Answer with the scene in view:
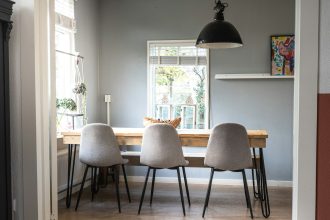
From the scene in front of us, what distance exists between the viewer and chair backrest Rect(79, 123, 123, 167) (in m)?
3.77

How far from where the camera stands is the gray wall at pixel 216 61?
497 centimetres

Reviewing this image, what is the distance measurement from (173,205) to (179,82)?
6.19 ft

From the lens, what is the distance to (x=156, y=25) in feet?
17.2

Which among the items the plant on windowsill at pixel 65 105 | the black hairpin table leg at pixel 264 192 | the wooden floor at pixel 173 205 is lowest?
the wooden floor at pixel 173 205

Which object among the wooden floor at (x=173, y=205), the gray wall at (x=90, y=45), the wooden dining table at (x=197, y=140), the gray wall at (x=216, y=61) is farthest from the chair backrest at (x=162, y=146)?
the gray wall at (x=90, y=45)

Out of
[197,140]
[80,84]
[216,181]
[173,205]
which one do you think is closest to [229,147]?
[197,140]

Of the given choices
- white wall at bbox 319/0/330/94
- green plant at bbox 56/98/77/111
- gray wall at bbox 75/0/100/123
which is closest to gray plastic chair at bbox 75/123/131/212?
green plant at bbox 56/98/77/111

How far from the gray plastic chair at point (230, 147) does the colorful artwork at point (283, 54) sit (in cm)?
172

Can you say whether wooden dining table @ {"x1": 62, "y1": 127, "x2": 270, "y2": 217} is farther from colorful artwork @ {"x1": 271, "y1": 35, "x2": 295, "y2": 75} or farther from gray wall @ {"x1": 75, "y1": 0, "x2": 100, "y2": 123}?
colorful artwork @ {"x1": 271, "y1": 35, "x2": 295, "y2": 75}

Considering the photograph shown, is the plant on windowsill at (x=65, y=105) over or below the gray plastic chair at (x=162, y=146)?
over

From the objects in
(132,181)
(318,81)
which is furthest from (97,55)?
(318,81)

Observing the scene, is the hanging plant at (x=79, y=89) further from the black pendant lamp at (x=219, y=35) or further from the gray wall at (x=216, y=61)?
the black pendant lamp at (x=219, y=35)

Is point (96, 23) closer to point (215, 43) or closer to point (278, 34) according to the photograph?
point (215, 43)

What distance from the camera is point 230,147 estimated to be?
354 centimetres
